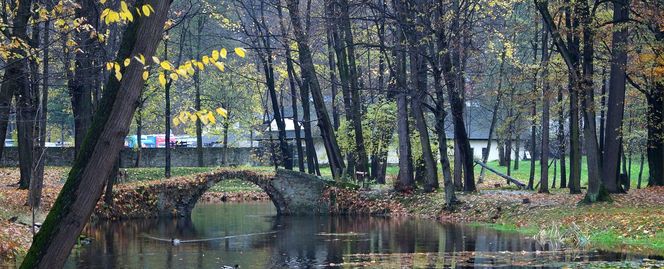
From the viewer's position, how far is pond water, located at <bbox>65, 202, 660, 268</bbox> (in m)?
15.7

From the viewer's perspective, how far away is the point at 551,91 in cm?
2672

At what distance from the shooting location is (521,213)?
24.1 m

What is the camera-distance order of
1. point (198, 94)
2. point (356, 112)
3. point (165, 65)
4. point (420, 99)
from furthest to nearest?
1. point (198, 94)
2. point (356, 112)
3. point (420, 99)
4. point (165, 65)

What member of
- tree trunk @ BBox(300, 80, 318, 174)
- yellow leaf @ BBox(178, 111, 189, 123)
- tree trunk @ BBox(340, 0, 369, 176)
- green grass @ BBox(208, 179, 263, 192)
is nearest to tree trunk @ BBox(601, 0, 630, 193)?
tree trunk @ BBox(340, 0, 369, 176)

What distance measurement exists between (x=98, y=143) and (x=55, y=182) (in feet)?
105

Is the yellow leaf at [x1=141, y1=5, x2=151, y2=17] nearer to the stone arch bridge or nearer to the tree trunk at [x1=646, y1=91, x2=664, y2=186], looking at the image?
the tree trunk at [x1=646, y1=91, x2=664, y2=186]

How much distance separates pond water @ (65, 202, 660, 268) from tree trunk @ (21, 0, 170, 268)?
894cm

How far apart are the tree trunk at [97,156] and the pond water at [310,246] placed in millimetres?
8939

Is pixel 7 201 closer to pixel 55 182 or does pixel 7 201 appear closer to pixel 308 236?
pixel 308 236

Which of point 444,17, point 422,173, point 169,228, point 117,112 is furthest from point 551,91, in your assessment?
point 117,112

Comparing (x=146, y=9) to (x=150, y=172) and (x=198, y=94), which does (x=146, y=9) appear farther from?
(x=150, y=172)

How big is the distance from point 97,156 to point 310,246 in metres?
14.3

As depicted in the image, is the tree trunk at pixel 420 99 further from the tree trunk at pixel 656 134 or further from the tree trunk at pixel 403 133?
the tree trunk at pixel 656 134

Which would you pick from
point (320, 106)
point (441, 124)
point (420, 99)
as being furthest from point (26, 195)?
point (441, 124)
